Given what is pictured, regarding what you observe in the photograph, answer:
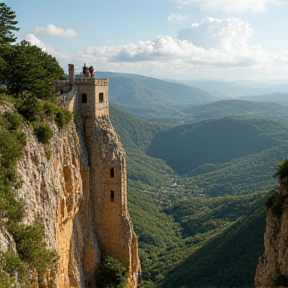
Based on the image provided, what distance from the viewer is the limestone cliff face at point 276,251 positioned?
19.7 m

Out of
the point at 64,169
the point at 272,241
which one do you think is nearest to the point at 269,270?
the point at 272,241

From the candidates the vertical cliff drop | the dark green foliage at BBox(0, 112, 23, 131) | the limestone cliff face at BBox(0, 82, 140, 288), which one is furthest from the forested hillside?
the dark green foliage at BBox(0, 112, 23, 131)

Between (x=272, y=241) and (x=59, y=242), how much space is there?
13674mm

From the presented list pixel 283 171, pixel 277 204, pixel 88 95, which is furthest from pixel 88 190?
pixel 283 171

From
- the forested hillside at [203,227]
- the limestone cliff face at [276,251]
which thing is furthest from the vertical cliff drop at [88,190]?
the forested hillside at [203,227]

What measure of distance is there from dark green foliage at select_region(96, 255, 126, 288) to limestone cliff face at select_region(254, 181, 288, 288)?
35.3ft

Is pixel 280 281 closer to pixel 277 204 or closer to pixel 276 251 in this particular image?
pixel 276 251

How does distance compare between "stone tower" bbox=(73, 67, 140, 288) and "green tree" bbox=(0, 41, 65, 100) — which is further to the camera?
"stone tower" bbox=(73, 67, 140, 288)

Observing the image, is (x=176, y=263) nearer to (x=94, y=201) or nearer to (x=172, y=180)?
(x=94, y=201)

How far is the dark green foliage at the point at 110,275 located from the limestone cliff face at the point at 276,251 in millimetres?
10775

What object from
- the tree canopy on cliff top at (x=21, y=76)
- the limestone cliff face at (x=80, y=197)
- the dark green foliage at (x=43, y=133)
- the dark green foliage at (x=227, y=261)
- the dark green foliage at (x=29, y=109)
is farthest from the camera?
the dark green foliage at (x=227, y=261)

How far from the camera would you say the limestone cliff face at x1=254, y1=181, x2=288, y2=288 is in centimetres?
1973

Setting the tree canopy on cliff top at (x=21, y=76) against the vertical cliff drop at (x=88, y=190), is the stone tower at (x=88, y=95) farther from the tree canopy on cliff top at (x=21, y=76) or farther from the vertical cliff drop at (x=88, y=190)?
the tree canopy on cliff top at (x=21, y=76)

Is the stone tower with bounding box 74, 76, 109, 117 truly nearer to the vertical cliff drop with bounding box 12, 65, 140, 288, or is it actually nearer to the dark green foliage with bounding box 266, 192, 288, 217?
the vertical cliff drop with bounding box 12, 65, 140, 288
